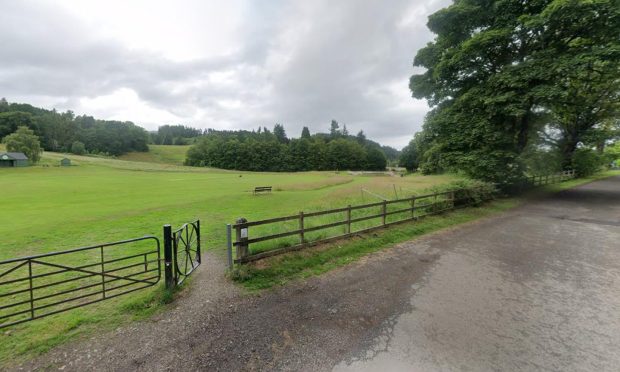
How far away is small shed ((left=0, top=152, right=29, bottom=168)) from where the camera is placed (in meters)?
55.1

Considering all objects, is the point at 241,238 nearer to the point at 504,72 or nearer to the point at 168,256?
the point at 168,256

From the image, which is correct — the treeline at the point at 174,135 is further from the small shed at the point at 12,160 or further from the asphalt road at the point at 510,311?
the asphalt road at the point at 510,311

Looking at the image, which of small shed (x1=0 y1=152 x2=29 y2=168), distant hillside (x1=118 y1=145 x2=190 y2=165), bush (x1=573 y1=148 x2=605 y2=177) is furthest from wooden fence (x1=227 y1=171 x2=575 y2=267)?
distant hillside (x1=118 y1=145 x2=190 y2=165)

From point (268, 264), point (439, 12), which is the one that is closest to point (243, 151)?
point (439, 12)

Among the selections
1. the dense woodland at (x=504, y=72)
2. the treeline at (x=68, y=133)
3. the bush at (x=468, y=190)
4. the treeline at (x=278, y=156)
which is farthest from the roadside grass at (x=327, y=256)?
the treeline at (x=68, y=133)

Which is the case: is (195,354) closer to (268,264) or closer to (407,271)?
(268,264)

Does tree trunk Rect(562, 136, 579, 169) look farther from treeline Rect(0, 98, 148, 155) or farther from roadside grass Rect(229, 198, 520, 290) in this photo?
treeline Rect(0, 98, 148, 155)

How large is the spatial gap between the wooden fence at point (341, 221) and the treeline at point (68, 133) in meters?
119

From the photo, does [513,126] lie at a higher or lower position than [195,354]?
higher

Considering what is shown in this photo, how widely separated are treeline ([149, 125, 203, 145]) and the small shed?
9577 cm

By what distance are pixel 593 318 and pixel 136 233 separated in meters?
13.7

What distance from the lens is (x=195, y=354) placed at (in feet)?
11.7

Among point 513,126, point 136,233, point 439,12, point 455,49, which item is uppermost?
point 439,12

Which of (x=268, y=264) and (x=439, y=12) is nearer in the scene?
(x=268, y=264)
